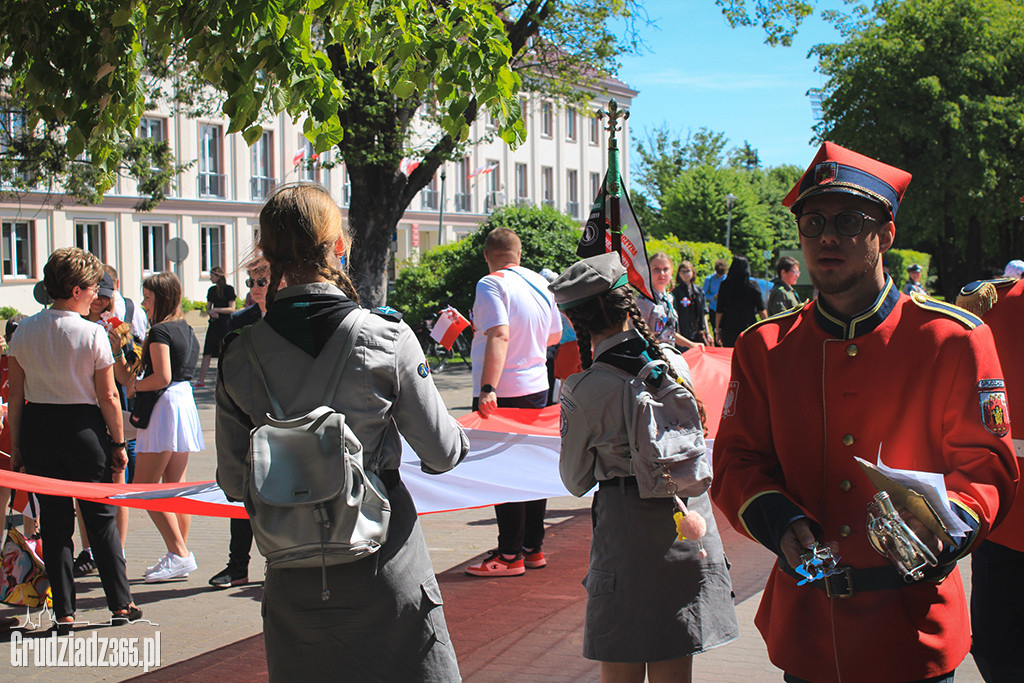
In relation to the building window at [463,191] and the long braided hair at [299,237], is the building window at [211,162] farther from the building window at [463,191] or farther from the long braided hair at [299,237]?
the long braided hair at [299,237]

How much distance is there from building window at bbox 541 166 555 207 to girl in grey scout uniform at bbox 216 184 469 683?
6018 cm

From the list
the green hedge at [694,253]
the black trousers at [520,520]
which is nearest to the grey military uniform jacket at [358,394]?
the black trousers at [520,520]

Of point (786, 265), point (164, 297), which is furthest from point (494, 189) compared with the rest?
point (164, 297)

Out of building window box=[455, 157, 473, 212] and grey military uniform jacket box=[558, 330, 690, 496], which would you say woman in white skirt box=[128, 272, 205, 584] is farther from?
building window box=[455, 157, 473, 212]

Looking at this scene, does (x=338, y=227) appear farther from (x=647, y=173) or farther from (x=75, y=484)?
(x=647, y=173)

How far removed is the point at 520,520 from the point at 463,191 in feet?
175

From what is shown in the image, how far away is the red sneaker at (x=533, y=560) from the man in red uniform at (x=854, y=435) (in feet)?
13.8

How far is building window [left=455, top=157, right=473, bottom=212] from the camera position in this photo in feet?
193

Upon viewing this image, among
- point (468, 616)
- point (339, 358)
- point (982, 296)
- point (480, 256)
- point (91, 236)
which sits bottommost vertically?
point (468, 616)

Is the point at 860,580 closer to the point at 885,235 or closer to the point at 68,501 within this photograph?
the point at 885,235

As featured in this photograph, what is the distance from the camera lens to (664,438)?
11.6ft

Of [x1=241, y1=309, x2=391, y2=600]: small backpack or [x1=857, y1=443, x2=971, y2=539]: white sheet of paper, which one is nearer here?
[x1=857, y1=443, x2=971, y2=539]: white sheet of paper

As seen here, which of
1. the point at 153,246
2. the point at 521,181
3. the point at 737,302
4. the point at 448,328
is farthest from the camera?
the point at 521,181

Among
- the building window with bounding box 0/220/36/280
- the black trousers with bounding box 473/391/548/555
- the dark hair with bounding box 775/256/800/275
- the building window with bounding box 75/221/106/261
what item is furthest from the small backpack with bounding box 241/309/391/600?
the building window with bounding box 75/221/106/261
